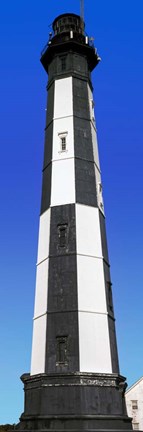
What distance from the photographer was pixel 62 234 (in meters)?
16.3

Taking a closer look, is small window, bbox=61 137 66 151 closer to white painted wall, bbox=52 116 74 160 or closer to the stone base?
white painted wall, bbox=52 116 74 160

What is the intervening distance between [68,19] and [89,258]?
14724 mm

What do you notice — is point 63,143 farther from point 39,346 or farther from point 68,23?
point 39,346

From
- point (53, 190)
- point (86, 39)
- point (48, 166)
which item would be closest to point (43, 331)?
point (53, 190)

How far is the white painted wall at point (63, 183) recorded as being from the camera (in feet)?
55.5

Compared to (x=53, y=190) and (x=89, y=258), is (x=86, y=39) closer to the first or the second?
(x=53, y=190)

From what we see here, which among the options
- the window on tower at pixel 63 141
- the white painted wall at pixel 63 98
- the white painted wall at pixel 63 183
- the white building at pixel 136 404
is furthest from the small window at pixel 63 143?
the white building at pixel 136 404

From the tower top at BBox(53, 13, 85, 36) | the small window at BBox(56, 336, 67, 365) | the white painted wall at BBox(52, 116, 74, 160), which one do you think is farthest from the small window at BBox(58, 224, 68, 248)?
the tower top at BBox(53, 13, 85, 36)

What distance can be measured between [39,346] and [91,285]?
290 cm

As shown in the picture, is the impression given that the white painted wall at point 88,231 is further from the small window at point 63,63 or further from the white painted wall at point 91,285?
the small window at point 63,63

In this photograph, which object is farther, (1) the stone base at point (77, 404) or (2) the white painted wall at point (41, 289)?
(2) the white painted wall at point (41, 289)

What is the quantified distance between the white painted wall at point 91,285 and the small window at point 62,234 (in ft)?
2.92

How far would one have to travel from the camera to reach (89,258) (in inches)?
620

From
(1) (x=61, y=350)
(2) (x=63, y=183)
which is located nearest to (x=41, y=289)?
(1) (x=61, y=350)
